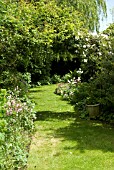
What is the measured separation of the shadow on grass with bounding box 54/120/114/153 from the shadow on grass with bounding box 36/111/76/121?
73 centimetres

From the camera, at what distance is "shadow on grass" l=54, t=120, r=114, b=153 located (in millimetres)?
6786

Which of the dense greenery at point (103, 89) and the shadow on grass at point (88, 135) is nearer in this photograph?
the shadow on grass at point (88, 135)

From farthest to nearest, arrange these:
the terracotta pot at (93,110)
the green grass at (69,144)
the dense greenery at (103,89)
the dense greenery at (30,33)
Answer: the terracotta pot at (93,110) → the dense greenery at (103,89) → the dense greenery at (30,33) → the green grass at (69,144)

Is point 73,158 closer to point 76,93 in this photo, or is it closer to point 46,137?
point 46,137

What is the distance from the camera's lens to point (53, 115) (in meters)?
10.1

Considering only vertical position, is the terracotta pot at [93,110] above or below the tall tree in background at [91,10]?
below

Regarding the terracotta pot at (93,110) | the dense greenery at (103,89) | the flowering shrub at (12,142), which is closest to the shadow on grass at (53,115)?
the dense greenery at (103,89)

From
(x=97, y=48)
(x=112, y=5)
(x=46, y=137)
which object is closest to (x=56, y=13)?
(x=97, y=48)

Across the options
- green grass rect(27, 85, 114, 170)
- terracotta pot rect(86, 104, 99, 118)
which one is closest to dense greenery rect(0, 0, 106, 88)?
green grass rect(27, 85, 114, 170)

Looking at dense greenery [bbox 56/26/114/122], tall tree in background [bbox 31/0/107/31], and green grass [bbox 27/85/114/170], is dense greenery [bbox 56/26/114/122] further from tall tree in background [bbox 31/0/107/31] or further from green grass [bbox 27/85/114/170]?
tall tree in background [bbox 31/0/107/31]

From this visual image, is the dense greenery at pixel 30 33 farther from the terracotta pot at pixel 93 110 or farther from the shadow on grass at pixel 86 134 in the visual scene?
the terracotta pot at pixel 93 110

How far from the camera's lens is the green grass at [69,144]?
5.85 metres

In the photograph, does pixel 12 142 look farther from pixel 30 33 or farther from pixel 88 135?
pixel 30 33

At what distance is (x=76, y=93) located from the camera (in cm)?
1191
